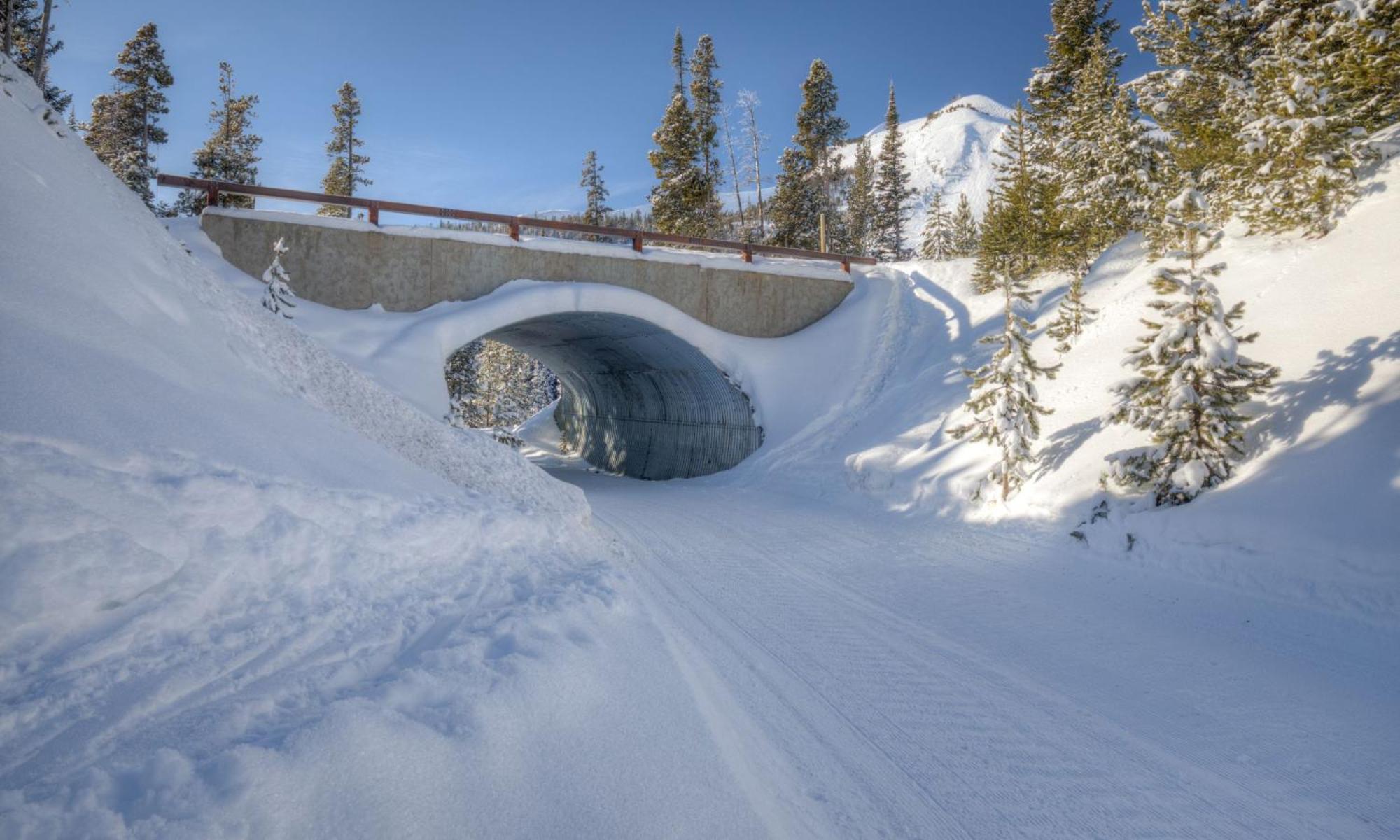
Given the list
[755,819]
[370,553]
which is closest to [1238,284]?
[755,819]

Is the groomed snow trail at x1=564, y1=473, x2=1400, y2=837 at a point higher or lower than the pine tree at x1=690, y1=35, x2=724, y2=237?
lower

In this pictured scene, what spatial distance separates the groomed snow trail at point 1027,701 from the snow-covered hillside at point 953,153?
121 meters

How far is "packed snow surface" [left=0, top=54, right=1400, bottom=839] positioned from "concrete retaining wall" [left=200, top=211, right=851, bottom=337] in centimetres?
798

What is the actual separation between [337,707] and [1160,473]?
8.70 meters

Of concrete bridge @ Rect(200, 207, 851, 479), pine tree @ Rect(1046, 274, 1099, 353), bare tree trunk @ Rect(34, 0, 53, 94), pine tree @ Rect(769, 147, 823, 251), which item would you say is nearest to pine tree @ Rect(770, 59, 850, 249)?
pine tree @ Rect(769, 147, 823, 251)

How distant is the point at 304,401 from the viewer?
6.46 metres

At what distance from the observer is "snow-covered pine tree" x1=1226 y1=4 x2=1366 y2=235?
11.1 m

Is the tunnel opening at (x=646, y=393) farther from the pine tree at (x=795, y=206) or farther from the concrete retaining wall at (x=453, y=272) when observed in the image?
the pine tree at (x=795, y=206)

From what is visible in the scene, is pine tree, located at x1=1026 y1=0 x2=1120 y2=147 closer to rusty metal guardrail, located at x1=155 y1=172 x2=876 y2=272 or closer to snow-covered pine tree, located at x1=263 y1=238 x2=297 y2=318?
rusty metal guardrail, located at x1=155 y1=172 x2=876 y2=272

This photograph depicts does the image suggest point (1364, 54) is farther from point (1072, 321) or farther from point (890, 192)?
point (890, 192)

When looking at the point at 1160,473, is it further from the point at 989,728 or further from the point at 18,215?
the point at 18,215

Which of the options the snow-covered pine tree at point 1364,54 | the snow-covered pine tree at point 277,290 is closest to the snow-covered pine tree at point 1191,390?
the snow-covered pine tree at point 1364,54

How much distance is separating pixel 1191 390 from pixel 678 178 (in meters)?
28.4

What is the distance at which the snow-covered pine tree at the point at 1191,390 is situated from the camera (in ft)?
25.4
